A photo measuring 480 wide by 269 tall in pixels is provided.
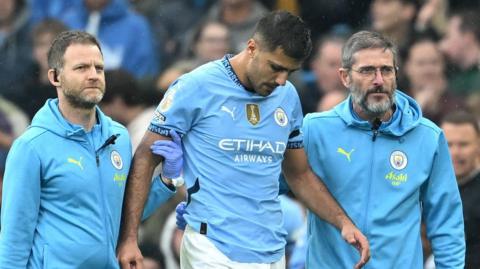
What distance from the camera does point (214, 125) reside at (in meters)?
6.56

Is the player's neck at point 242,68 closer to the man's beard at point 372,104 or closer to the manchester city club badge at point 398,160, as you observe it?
the man's beard at point 372,104

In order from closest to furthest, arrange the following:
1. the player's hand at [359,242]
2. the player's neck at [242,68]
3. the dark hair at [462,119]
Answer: the player's neck at [242,68] → the player's hand at [359,242] → the dark hair at [462,119]

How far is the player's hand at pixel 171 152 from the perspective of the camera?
650cm

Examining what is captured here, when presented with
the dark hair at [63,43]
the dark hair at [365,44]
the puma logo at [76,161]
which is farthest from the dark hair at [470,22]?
the puma logo at [76,161]

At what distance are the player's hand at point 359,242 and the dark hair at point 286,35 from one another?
0.93 meters

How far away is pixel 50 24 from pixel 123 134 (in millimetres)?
4147

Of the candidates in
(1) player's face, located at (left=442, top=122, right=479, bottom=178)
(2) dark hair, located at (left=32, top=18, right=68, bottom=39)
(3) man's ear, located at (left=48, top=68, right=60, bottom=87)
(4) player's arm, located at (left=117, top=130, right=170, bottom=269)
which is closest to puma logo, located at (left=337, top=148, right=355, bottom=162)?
(4) player's arm, located at (left=117, top=130, right=170, bottom=269)

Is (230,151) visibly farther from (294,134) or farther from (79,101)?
(79,101)

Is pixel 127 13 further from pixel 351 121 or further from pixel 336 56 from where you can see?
pixel 351 121

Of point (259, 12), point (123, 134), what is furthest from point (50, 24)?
point (123, 134)

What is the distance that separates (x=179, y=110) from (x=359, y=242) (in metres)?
1.11

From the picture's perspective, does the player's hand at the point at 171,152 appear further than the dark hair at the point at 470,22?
No

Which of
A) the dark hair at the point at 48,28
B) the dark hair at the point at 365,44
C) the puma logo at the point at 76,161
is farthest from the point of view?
the dark hair at the point at 48,28

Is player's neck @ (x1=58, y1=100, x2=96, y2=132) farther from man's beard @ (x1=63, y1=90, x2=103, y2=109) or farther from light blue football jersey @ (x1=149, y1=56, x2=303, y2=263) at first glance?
light blue football jersey @ (x1=149, y1=56, x2=303, y2=263)
